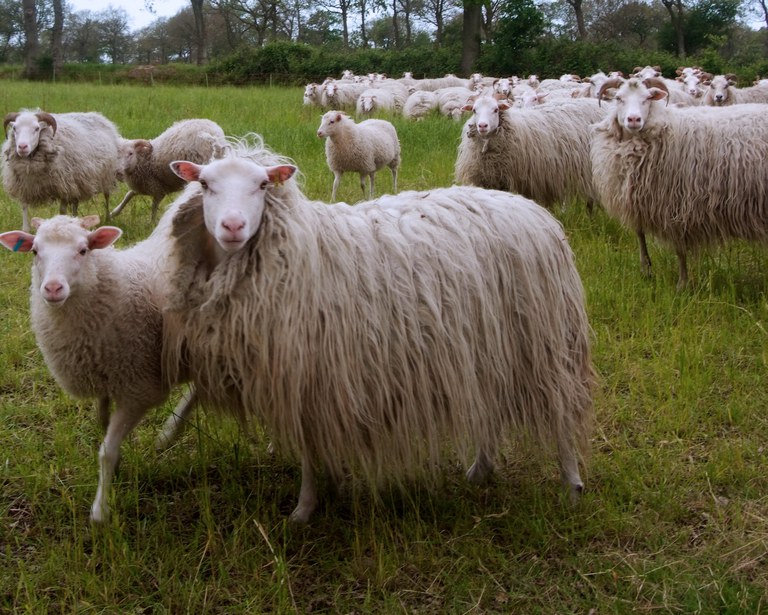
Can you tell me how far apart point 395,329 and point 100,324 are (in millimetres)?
1112

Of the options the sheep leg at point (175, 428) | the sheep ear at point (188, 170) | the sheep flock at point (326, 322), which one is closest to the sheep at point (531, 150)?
the sheep flock at point (326, 322)

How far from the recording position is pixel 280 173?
104 inches

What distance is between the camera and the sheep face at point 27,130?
6332 millimetres

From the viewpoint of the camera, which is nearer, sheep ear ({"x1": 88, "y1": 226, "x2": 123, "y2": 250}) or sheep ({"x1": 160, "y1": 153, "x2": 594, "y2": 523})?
sheep ({"x1": 160, "y1": 153, "x2": 594, "y2": 523})

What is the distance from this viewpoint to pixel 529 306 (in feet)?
9.61

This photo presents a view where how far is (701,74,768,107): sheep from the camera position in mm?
12719

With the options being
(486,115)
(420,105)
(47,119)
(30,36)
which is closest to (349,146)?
(486,115)

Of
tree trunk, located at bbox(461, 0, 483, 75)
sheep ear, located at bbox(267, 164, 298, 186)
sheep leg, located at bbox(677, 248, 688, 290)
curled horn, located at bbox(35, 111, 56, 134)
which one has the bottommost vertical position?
sheep leg, located at bbox(677, 248, 688, 290)

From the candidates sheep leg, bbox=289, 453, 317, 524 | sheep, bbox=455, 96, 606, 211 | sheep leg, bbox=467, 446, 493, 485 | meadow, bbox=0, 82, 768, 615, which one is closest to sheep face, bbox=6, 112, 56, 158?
meadow, bbox=0, 82, 768, 615

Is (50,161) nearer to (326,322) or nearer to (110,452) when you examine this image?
(110,452)

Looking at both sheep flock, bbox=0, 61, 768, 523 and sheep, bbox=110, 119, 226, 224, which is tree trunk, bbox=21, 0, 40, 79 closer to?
sheep, bbox=110, 119, 226, 224

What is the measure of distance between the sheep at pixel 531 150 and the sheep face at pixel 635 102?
4.50ft

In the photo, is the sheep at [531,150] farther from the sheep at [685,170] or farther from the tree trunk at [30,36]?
the tree trunk at [30,36]

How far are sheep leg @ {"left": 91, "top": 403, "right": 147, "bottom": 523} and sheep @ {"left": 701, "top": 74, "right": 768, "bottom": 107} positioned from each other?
12.2 meters
